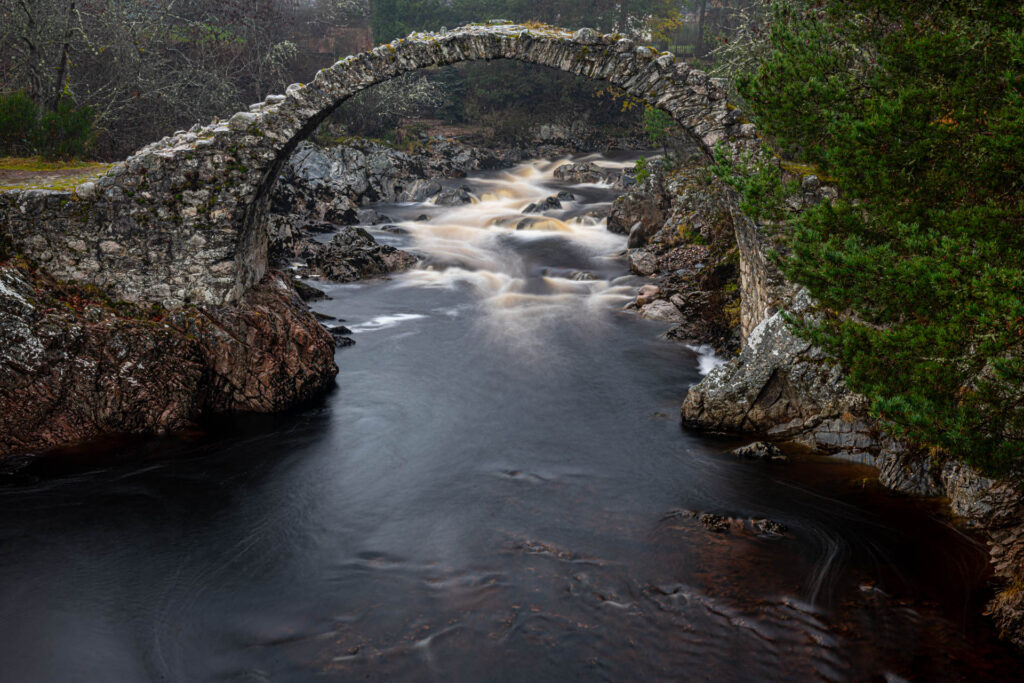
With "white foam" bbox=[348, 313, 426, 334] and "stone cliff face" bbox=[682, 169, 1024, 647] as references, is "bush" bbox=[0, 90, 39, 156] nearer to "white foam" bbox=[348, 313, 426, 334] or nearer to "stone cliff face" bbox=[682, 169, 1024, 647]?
"white foam" bbox=[348, 313, 426, 334]

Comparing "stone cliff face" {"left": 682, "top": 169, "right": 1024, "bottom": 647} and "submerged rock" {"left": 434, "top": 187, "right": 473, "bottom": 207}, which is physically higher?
"submerged rock" {"left": 434, "top": 187, "right": 473, "bottom": 207}

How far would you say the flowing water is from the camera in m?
5.52

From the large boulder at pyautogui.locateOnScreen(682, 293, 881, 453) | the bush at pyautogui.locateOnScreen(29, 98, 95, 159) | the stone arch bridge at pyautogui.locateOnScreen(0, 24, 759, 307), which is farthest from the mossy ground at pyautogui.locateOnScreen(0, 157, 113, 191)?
the large boulder at pyautogui.locateOnScreen(682, 293, 881, 453)

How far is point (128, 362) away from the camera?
353 inches

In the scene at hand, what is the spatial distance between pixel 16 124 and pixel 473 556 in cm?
1339

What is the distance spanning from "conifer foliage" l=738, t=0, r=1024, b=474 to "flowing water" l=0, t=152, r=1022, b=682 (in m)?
1.85

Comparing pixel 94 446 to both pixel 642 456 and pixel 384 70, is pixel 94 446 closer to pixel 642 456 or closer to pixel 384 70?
pixel 384 70

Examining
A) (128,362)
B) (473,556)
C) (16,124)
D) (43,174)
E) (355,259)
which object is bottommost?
(473,556)

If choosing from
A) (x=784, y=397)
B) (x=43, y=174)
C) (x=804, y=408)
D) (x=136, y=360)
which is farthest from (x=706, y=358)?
(x=43, y=174)

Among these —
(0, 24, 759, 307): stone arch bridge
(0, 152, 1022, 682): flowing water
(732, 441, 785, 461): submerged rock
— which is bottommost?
A: (0, 152, 1022, 682): flowing water

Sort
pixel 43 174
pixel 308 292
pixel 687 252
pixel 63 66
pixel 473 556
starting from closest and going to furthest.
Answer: pixel 473 556 → pixel 43 174 → pixel 63 66 → pixel 308 292 → pixel 687 252

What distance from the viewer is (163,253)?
31.3 feet

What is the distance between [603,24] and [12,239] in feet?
141

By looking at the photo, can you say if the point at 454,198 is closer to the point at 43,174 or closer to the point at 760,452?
the point at 43,174
